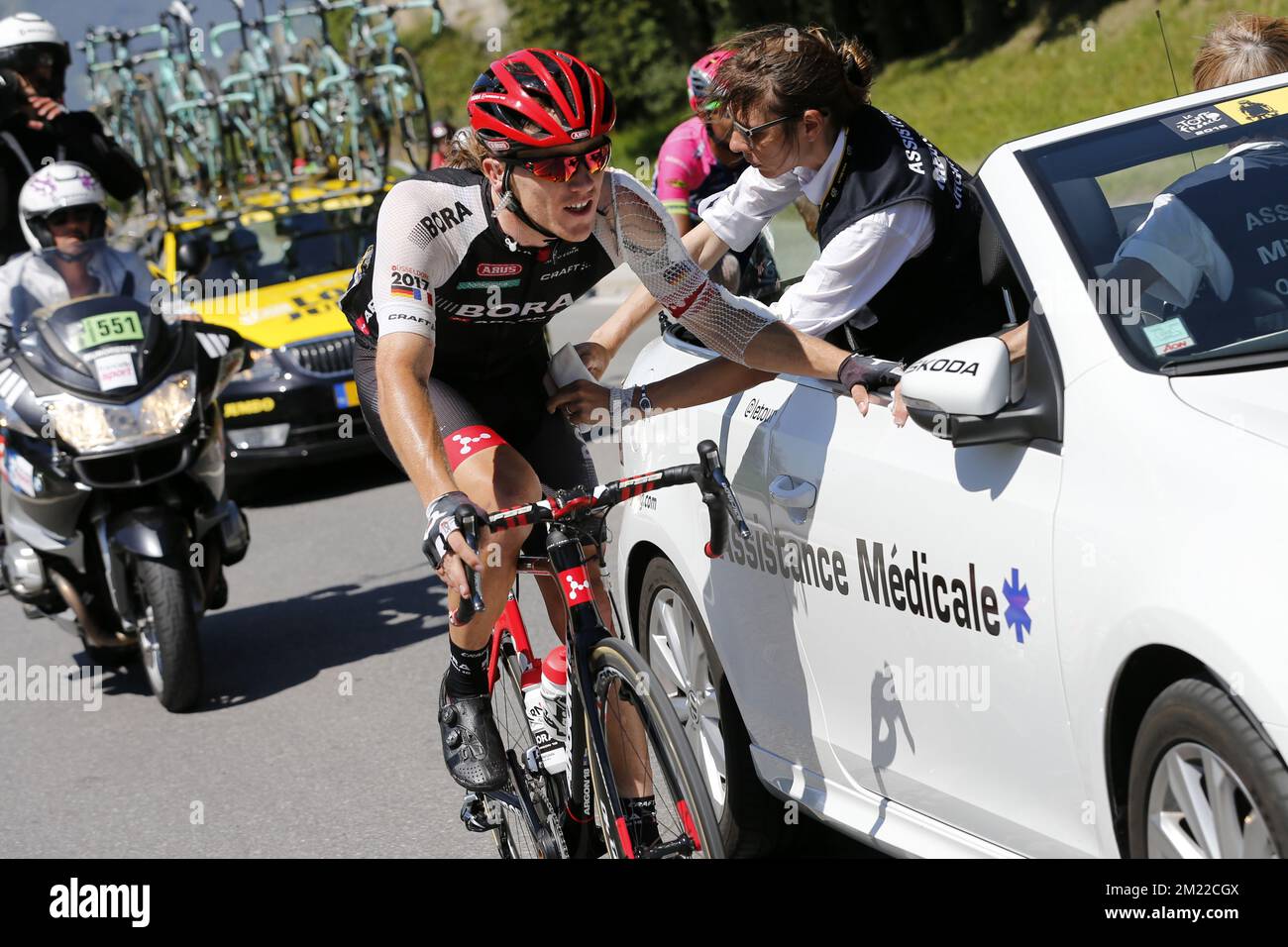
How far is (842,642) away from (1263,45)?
244 centimetres

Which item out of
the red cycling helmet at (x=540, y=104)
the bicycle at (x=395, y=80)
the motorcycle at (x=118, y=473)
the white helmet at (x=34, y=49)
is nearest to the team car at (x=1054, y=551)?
the red cycling helmet at (x=540, y=104)

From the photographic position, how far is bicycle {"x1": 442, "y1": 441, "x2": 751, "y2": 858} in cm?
359

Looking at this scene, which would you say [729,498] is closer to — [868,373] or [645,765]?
[868,373]

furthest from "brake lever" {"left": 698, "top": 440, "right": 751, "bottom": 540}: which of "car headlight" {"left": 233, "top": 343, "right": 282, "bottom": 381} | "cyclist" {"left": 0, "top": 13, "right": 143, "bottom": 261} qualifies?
"car headlight" {"left": 233, "top": 343, "right": 282, "bottom": 381}

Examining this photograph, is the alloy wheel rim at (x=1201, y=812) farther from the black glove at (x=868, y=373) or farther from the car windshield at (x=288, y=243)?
the car windshield at (x=288, y=243)

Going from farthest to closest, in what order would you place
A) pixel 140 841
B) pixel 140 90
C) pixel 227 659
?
pixel 140 90 → pixel 227 659 → pixel 140 841

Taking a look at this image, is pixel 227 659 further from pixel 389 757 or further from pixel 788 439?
pixel 788 439

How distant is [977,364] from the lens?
341 cm

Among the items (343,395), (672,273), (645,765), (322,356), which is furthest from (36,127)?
(645,765)

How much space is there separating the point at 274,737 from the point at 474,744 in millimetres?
2653

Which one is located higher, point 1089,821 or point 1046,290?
point 1046,290

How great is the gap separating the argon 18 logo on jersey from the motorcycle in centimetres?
332

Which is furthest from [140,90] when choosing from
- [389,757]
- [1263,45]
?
[1263,45]

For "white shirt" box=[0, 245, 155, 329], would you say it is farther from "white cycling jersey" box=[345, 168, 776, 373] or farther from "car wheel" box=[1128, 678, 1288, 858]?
"car wheel" box=[1128, 678, 1288, 858]
